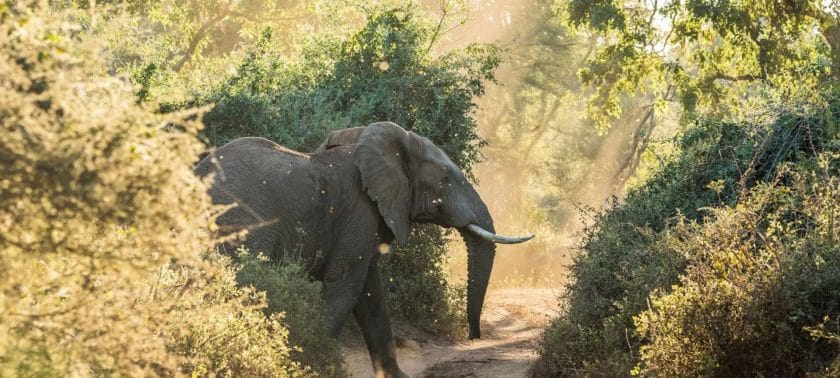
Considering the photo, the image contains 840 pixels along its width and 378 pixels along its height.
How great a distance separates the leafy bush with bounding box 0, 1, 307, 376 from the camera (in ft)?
15.0

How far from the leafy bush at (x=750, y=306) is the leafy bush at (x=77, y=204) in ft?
12.8

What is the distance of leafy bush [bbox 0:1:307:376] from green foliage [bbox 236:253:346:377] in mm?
3728

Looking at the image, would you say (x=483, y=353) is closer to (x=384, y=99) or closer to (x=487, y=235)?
(x=487, y=235)

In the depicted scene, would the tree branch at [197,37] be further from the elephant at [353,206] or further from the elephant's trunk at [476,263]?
the elephant's trunk at [476,263]

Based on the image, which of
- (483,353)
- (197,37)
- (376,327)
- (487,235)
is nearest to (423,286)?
(483,353)

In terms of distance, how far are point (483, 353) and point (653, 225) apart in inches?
124

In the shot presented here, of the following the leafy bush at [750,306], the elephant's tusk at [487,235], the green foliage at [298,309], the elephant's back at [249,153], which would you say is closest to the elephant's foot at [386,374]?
the elephant's tusk at [487,235]

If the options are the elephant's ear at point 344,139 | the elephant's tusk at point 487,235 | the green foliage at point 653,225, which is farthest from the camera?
the elephant's tusk at point 487,235

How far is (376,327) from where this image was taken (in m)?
12.1

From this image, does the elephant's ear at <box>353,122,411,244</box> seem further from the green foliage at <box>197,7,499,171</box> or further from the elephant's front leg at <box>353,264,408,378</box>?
the green foliage at <box>197,7,499,171</box>

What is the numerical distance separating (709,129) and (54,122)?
33.1ft

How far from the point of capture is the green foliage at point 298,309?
358 inches

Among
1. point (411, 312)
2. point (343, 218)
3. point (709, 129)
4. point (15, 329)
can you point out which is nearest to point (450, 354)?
point (411, 312)

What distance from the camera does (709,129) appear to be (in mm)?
13438
